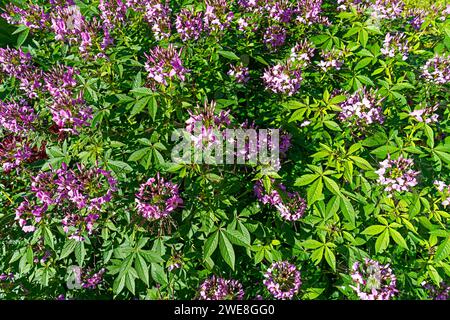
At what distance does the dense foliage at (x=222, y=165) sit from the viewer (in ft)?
7.71

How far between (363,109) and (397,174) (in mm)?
474

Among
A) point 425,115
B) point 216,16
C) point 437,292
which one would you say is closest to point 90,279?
point 216,16

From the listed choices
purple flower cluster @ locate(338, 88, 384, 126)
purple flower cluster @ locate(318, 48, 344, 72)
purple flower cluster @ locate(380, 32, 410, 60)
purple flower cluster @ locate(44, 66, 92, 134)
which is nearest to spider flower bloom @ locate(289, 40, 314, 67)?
purple flower cluster @ locate(318, 48, 344, 72)

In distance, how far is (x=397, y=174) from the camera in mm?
2289

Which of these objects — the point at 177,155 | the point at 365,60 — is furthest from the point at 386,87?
the point at 177,155

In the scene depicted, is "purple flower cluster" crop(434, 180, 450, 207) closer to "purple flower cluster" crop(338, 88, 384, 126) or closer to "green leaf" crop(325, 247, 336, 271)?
"purple flower cluster" crop(338, 88, 384, 126)

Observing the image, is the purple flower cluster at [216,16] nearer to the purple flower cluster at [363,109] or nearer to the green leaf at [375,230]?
the purple flower cluster at [363,109]

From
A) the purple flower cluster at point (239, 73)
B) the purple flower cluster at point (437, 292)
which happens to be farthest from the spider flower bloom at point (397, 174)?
the purple flower cluster at point (239, 73)

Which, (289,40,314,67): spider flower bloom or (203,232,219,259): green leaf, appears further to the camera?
(289,40,314,67): spider flower bloom

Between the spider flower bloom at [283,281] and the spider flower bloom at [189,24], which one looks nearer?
the spider flower bloom at [283,281]

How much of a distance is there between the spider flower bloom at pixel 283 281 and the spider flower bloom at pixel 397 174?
0.82 meters

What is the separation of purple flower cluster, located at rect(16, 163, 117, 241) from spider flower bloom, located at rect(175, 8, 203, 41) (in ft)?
3.68

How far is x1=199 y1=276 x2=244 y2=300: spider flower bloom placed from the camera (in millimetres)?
2359

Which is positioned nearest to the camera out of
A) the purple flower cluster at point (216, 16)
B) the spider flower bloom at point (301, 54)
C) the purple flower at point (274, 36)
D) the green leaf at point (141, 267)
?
the green leaf at point (141, 267)
